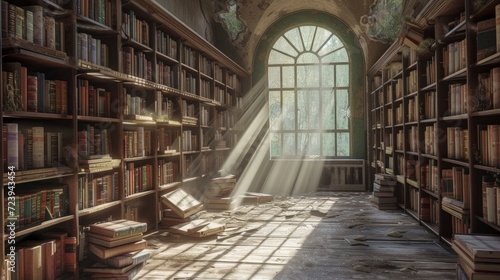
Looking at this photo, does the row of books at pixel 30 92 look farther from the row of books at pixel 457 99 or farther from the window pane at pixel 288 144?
the window pane at pixel 288 144

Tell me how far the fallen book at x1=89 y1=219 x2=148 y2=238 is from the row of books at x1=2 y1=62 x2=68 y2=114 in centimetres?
111

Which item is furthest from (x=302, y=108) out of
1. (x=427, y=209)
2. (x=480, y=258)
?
(x=480, y=258)

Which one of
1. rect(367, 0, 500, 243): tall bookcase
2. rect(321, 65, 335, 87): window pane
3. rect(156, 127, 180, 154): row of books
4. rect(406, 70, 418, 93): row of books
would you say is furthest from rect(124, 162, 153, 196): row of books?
rect(321, 65, 335, 87): window pane

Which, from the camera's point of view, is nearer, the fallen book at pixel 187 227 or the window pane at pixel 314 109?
the fallen book at pixel 187 227

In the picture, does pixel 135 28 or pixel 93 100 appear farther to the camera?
pixel 135 28

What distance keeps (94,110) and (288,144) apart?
6870 mm

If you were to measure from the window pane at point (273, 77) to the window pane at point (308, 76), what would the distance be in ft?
1.78

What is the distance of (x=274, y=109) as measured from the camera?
34.2 ft

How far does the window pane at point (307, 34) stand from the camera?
10289mm

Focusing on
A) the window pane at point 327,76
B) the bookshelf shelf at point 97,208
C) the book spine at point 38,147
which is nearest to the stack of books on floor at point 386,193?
the window pane at point 327,76

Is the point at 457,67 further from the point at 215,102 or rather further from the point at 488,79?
the point at 215,102

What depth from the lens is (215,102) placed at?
7.83m

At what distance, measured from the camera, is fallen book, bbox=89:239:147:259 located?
11.3 ft

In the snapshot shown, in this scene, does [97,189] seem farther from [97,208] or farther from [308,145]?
[308,145]
